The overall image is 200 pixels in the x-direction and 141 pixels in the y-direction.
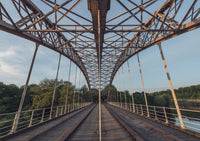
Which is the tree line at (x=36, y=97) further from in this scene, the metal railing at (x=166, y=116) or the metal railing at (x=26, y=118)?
the metal railing at (x=166, y=116)

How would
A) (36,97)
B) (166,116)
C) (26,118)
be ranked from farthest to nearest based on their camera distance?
1. (26,118)
2. (36,97)
3. (166,116)

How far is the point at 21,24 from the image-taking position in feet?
21.7

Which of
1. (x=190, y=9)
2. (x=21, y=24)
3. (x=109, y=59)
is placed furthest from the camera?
(x=109, y=59)

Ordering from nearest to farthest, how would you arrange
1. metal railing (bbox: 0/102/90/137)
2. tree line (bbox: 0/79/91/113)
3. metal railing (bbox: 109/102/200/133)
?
metal railing (bbox: 109/102/200/133) < metal railing (bbox: 0/102/90/137) < tree line (bbox: 0/79/91/113)

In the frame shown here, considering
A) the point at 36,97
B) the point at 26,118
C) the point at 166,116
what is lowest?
the point at 26,118

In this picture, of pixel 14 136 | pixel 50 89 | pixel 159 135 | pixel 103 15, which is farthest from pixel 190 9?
pixel 50 89

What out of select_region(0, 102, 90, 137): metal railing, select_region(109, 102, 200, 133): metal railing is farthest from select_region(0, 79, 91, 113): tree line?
select_region(109, 102, 200, 133): metal railing

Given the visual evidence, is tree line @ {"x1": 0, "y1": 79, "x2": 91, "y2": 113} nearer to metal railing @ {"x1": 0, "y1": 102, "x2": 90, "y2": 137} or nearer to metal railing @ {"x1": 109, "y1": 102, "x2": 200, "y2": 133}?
metal railing @ {"x1": 0, "y1": 102, "x2": 90, "y2": 137}

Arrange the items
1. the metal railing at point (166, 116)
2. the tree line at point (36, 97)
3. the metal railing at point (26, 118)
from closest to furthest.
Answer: the metal railing at point (166, 116) → the metal railing at point (26, 118) → the tree line at point (36, 97)

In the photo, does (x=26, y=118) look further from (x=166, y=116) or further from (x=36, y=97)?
(x=166, y=116)

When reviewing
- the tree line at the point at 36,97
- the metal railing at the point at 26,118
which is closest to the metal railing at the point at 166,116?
the metal railing at the point at 26,118

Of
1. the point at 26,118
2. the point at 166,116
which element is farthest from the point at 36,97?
the point at 166,116

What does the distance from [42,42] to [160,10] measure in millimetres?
11221

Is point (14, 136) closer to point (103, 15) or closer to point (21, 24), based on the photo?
point (21, 24)
